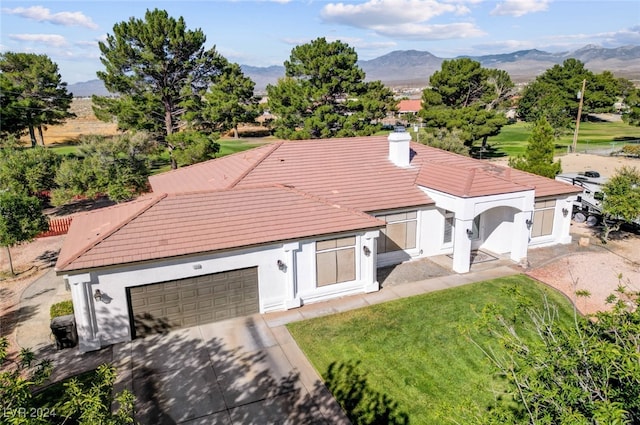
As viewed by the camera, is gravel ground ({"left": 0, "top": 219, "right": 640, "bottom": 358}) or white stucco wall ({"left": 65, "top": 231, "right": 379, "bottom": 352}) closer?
white stucco wall ({"left": 65, "top": 231, "right": 379, "bottom": 352})

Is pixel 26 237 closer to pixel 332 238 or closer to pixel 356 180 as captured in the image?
pixel 332 238

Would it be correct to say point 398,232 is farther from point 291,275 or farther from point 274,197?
point 291,275

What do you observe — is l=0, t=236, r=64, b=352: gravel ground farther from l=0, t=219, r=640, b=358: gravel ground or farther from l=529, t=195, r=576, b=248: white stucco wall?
l=529, t=195, r=576, b=248: white stucco wall

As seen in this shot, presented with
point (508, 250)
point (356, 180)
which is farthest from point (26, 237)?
point (508, 250)

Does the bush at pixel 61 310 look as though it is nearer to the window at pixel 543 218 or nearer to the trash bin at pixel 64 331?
the trash bin at pixel 64 331

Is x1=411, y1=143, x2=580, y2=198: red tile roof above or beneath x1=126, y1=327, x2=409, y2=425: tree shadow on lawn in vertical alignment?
above

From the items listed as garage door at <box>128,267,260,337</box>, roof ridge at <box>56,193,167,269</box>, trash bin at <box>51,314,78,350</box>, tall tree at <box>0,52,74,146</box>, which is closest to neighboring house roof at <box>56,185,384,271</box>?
roof ridge at <box>56,193,167,269</box>
